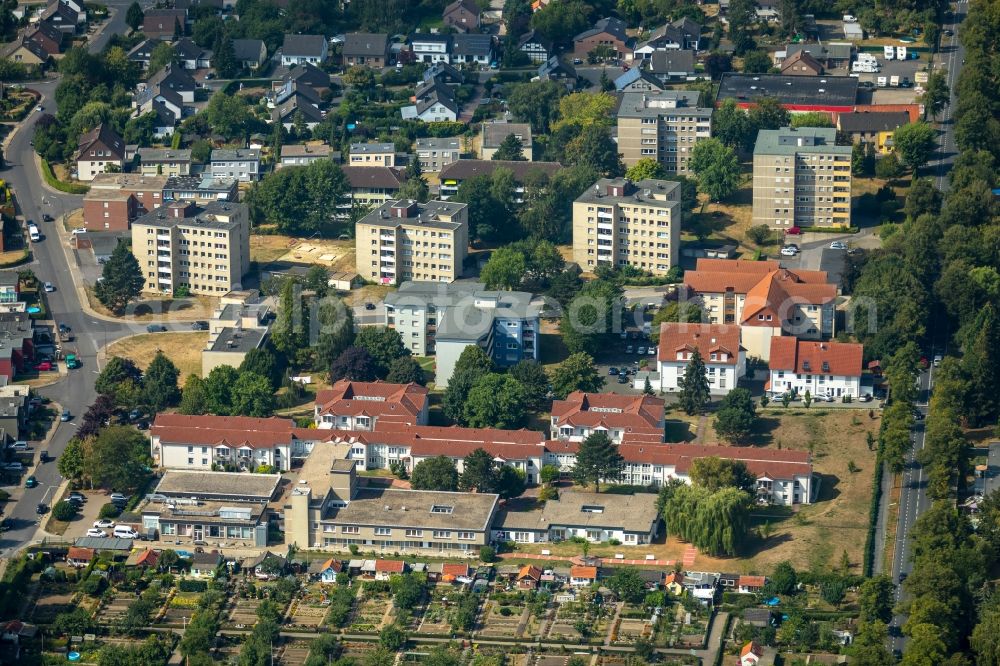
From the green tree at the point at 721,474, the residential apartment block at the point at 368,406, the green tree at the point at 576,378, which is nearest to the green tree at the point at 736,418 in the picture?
the green tree at the point at 721,474

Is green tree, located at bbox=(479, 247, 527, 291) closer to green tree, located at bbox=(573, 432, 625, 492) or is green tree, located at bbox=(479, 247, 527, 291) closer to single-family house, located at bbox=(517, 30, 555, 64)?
green tree, located at bbox=(573, 432, 625, 492)

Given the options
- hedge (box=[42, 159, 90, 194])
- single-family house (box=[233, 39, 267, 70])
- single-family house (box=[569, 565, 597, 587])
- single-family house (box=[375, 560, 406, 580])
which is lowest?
single-family house (box=[375, 560, 406, 580])

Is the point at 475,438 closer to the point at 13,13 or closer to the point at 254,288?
the point at 254,288

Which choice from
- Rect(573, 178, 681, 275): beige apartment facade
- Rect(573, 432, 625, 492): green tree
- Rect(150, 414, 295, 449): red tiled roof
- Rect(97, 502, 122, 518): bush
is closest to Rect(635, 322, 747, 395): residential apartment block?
Rect(573, 432, 625, 492): green tree

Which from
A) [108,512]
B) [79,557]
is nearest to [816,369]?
[108,512]

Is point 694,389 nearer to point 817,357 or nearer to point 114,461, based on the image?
point 817,357

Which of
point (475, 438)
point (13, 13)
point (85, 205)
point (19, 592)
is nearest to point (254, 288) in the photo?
point (85, 205)
